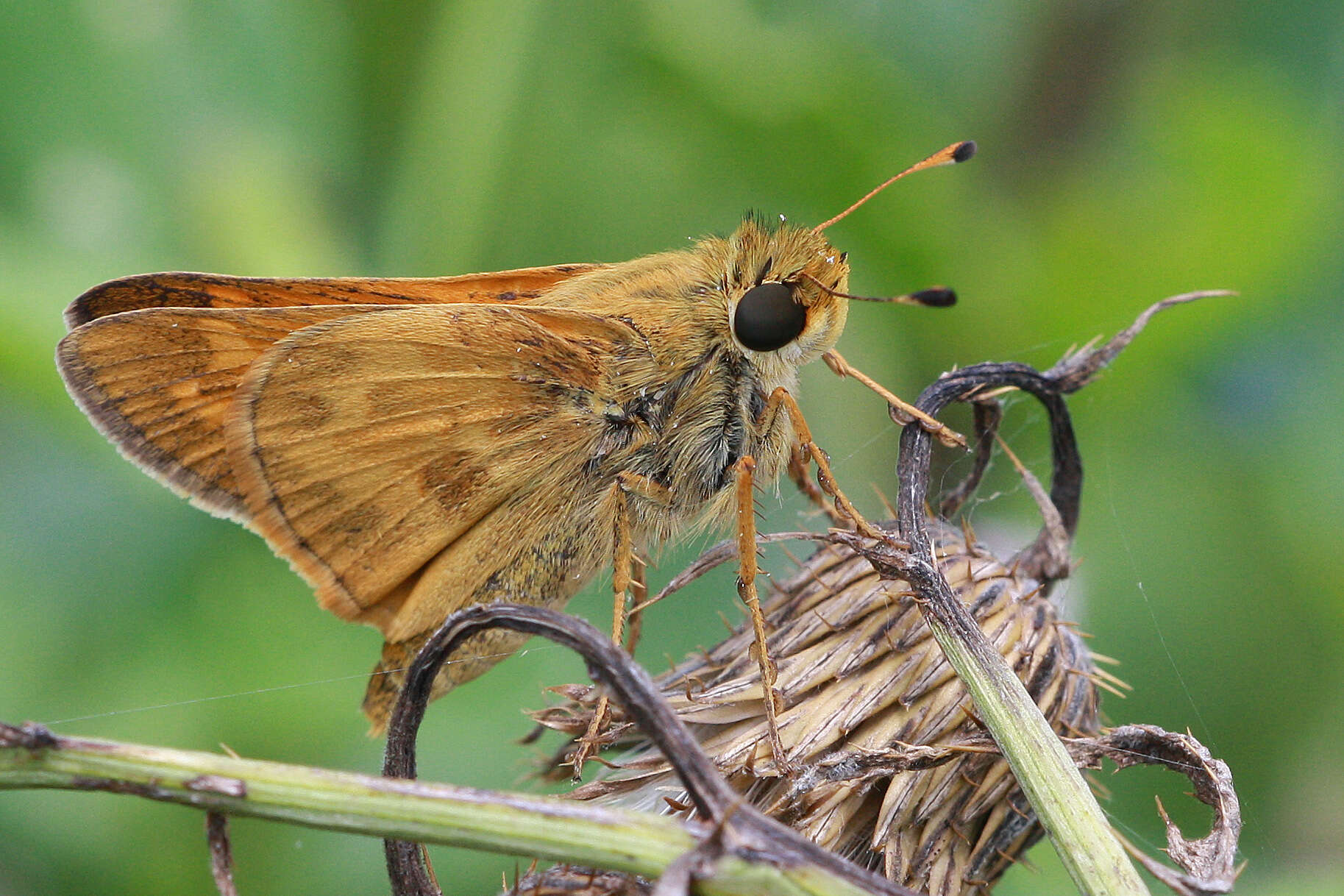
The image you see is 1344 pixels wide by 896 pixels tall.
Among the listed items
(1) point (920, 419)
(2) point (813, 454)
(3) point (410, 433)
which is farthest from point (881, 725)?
(3) point (410, 433)

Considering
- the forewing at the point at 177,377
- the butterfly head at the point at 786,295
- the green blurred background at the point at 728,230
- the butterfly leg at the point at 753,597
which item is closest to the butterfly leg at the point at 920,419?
the butterfly head at the point at 786,295

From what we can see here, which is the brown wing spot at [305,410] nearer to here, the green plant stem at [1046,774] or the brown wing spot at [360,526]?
the brown wing spot at [360,526]

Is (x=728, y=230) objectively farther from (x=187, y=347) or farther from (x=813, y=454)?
(x=187, y=347)

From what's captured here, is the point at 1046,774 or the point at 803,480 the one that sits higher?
the point at 803,480

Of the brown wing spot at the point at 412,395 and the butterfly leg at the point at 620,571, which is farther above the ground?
the brown wing spot at the point at 412,395

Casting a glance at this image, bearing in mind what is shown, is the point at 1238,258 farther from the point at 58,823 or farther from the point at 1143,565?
the point at 58,823

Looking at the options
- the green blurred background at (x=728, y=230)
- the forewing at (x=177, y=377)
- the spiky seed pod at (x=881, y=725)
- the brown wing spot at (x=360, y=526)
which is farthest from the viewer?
the green blurred background at (x=728, y=230)
